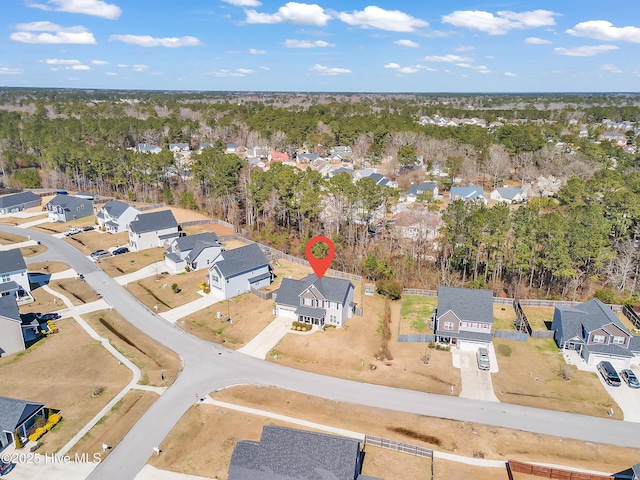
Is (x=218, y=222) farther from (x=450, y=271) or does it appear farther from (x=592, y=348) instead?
(x=592, y=348)

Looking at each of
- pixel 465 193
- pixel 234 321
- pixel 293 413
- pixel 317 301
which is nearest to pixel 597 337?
pixel 317 301

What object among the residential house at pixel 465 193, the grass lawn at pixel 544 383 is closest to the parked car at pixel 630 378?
the grass lawn at pixel 544 383

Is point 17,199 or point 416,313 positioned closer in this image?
point 416,313

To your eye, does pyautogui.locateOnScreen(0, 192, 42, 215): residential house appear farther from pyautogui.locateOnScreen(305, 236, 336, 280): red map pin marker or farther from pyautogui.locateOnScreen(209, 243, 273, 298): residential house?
pyautogui.locateOnScreen(305, 236, 336, 280): red map pin marker

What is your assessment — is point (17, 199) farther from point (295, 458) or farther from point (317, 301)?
point (295, 458)

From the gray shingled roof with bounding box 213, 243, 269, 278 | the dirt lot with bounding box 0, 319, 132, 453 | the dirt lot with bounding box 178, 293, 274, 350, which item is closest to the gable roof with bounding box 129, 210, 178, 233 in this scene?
the gray shingled roof with bounding box 213, 243, 269, 278
